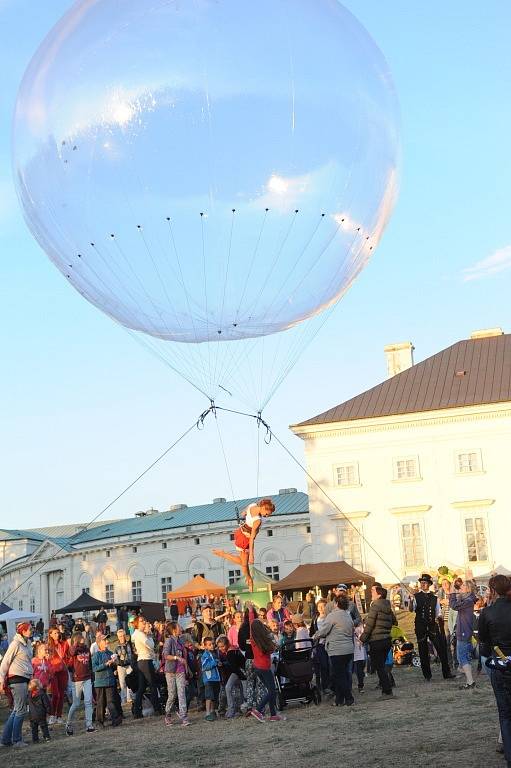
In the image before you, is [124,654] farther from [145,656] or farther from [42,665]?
[42,665]

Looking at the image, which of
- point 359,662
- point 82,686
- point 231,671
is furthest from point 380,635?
point 82,686

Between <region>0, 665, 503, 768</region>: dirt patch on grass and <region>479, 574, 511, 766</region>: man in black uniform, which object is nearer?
<region>479, 574, 511, 766</region>: man in black uniform

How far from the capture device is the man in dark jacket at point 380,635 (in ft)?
47.6

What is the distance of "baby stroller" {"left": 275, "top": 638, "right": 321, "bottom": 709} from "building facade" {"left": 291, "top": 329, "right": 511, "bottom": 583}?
1143 inches

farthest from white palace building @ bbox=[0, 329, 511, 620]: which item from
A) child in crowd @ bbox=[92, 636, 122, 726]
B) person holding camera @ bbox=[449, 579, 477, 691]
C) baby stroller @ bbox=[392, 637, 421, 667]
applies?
child in crowd @ bbox=[92, 636, 122, 726]

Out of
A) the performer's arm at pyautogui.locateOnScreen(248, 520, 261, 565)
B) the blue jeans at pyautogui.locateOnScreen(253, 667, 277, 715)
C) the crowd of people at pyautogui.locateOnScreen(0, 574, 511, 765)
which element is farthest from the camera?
the performer's arm at pyautogui.locateOnScreen(248, 520, 261, 565)

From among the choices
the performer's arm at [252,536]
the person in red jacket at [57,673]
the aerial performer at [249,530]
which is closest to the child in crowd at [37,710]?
the person in red jacket at [57,673]

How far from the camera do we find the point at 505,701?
8.41 m

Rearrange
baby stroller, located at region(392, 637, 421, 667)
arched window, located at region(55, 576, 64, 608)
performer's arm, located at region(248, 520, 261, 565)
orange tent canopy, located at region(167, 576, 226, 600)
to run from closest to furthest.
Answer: performer's arm, located at region(248, 520, 261, 565) < baby stroller, located at region(392, 637, 421, 667) < orange tent canopy, located at region(167, 576, 226, 600) < arched window, located at region(55, 576, 64, 608)

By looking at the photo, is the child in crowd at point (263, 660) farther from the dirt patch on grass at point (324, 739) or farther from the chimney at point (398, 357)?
the chimney at point (398, 357)

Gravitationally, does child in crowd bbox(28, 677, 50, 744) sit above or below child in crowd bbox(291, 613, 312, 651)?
below

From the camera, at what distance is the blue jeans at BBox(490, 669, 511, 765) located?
8367mm

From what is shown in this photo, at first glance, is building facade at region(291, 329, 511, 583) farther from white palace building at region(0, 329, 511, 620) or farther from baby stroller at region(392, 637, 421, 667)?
baby stroller at region(392, 637, 421, 667)

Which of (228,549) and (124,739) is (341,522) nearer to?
(228,549)
